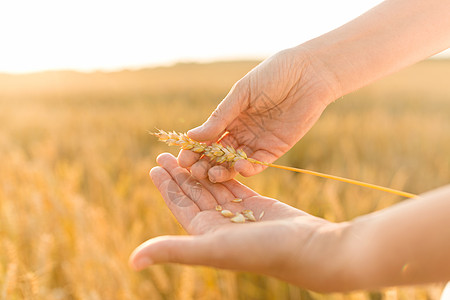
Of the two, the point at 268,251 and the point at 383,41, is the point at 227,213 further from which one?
the point at 383,41

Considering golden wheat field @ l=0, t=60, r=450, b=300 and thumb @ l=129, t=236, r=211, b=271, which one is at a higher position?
thumb @ l=129, t=236, r=211, b=271

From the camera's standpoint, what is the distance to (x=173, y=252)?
79 centimetres

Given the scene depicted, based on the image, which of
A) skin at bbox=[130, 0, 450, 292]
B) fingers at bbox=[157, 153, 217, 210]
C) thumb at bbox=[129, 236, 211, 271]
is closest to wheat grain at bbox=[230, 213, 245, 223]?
skin at bbox=[130, 0, 450, 292]

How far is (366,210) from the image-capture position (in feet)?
6.23

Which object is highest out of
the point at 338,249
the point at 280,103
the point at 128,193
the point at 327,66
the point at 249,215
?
the point at 327,66

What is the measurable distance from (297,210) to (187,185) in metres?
0.39

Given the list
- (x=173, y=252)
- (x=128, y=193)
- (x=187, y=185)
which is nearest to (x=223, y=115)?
(x=187, y=185)

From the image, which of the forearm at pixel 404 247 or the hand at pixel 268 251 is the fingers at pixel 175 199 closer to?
→ the hand at pixel 268 251

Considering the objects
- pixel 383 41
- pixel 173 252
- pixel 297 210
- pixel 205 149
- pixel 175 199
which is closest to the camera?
pixel 173 252

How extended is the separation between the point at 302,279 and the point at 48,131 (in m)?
3.61

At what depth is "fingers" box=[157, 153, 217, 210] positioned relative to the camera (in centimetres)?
121

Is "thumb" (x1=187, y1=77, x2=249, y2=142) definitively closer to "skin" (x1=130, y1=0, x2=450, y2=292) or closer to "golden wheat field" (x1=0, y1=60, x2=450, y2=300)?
"skin" (x1=130, y1=0, x2=450, y2=292)

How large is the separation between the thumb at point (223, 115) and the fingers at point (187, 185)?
5.6 inches

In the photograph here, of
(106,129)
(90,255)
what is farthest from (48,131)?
(90,255)
